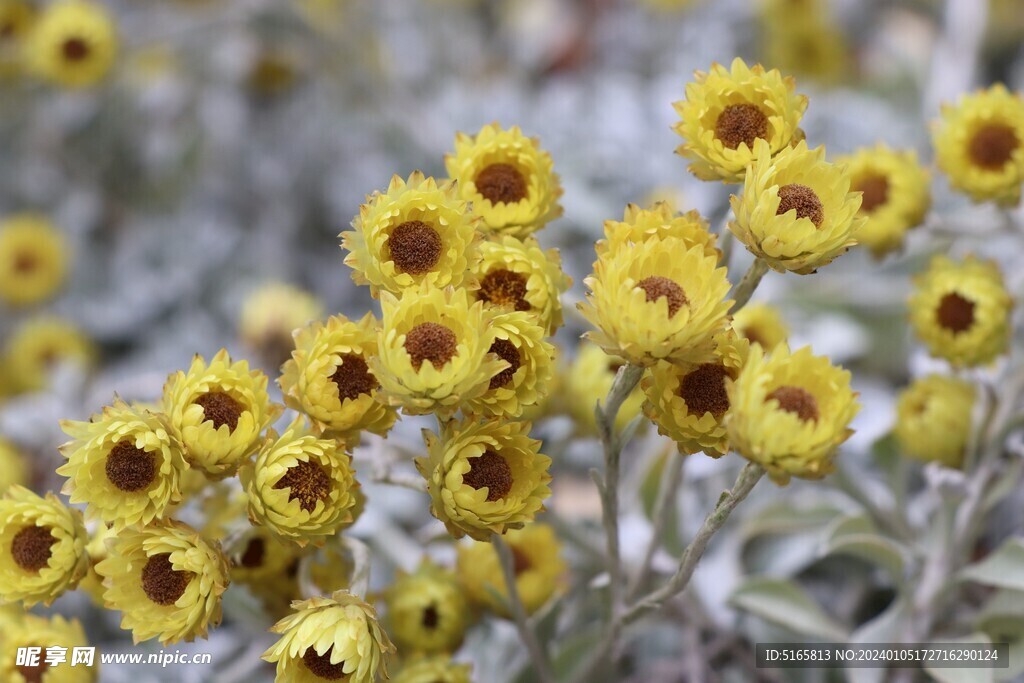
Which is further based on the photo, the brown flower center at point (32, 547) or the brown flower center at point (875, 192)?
the brown flower center at point (875, 192)

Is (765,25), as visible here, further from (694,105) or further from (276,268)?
(694,105)

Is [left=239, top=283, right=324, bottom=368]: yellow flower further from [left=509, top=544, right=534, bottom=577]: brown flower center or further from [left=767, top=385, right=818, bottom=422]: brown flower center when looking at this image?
[left=767, top=385, right=818, bottom=422]: brown flower center

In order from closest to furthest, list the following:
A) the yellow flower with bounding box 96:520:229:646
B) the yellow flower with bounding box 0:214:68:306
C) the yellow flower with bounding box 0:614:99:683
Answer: the yellow flower with bounding box 96:520:229:646
the yellow flower with bounding box 0:614:99:683
the yellow flower with bounding box 0:214:68:306

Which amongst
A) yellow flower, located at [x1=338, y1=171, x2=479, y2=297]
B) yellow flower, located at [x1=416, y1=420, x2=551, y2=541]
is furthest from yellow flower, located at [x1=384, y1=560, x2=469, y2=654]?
yellow flower, located at [x1=338, y1=171, x2=479, y2=297]

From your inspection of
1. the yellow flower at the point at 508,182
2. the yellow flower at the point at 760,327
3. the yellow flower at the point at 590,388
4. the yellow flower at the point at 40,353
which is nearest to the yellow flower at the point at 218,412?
the yellow flower at the point at 508,182

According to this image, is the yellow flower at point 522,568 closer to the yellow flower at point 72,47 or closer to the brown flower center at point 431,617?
the brown flower center at point 431,617

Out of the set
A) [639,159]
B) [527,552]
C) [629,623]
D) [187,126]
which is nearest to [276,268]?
[187,126]
